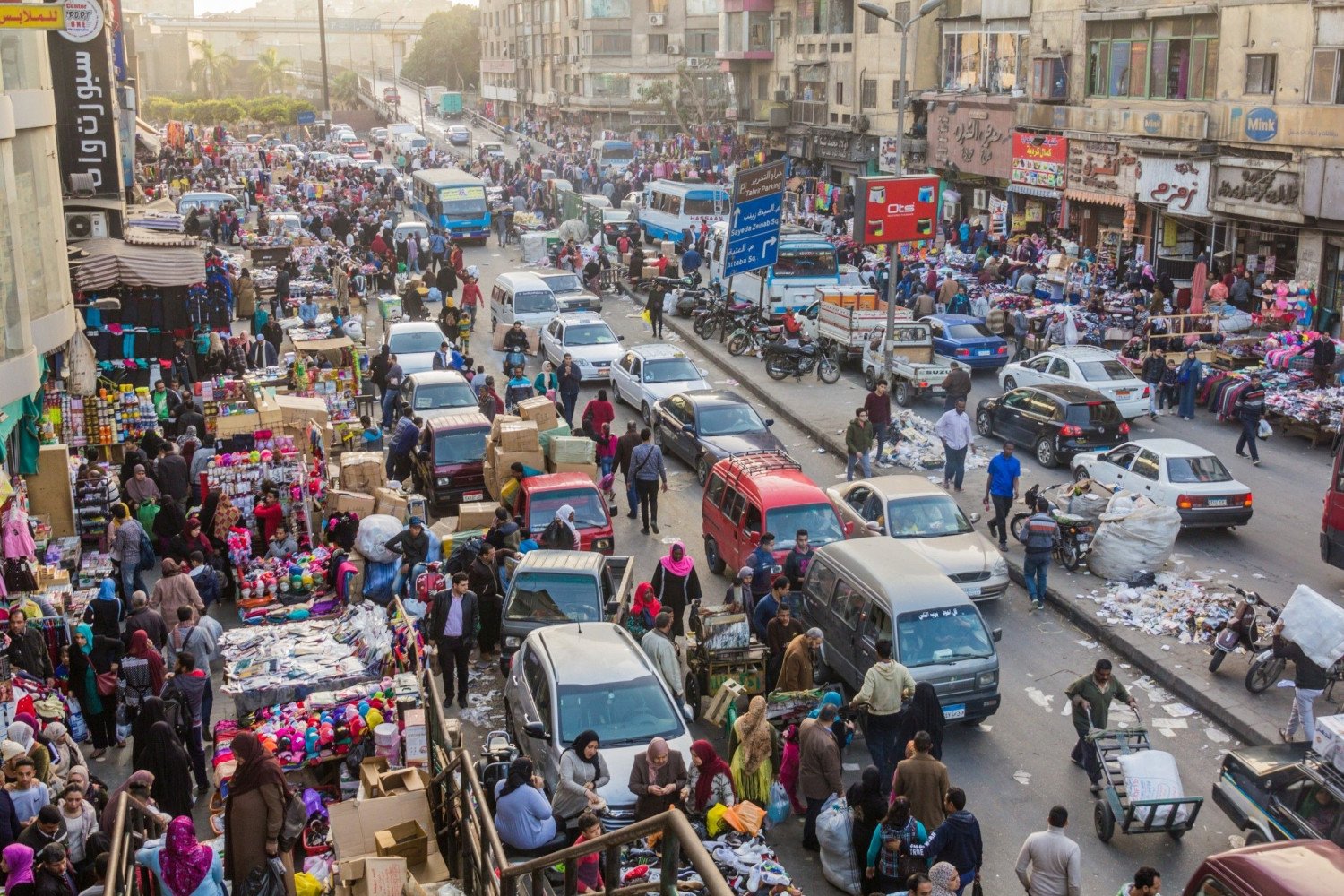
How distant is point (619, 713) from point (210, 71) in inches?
6302

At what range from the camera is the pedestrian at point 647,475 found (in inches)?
790

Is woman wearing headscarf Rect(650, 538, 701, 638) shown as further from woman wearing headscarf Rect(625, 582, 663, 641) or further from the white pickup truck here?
the white pickup truck

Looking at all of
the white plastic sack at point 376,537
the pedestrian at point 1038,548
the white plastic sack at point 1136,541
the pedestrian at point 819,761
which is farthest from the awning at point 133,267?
the pedestrian at point 819,761

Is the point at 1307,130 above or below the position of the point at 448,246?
above

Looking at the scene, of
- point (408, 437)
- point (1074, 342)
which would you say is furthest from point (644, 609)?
point (1074, 342)

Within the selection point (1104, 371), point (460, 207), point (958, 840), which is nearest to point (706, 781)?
point (958, 840)

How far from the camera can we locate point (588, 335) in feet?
99.2

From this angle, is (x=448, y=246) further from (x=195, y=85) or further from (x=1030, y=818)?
(x=195, y=85)

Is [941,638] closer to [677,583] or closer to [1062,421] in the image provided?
[677,583]

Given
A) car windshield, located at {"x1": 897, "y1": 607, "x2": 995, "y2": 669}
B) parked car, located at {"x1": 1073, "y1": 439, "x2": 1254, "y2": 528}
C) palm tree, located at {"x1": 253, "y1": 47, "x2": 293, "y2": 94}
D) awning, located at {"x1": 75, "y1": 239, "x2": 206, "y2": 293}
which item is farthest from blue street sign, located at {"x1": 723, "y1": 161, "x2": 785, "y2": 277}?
palm tree, located at {"x1": 253, "y1": 47, "x2": 293, "y2": 94}

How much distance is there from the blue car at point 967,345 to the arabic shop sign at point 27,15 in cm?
1950

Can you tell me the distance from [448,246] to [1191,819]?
35.5 metres

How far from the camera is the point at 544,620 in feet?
48.8

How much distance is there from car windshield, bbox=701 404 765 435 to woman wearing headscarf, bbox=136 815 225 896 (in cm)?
1398
